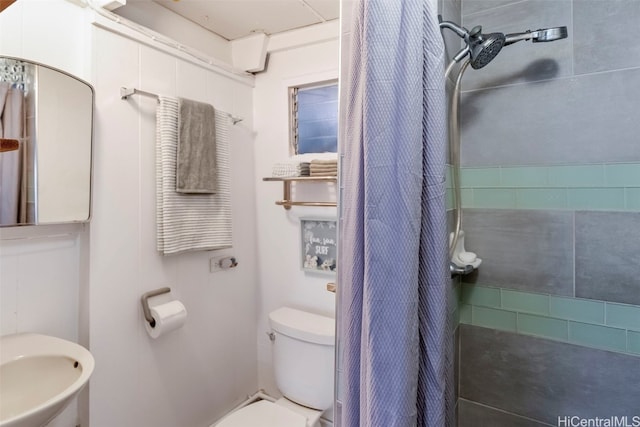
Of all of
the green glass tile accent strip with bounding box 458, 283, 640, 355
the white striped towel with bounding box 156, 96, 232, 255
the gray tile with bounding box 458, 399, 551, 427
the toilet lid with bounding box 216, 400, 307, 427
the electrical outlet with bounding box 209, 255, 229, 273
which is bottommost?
the toilet lid with bounding box 216, 400, 307, 427

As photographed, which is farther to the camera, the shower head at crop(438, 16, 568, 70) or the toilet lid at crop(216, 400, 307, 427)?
the toilet lid at crop(216, 400, 307, 427)

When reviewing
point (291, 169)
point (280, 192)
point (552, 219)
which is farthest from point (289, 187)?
point (552, 219)

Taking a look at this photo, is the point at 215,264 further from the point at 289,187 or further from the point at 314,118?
the point at 314,118

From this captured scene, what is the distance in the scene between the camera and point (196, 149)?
5.42 ft

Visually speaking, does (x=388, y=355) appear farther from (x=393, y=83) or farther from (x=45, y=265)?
(x=45, y=265)

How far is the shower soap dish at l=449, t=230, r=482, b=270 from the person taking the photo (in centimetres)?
131

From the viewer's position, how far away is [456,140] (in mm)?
1320

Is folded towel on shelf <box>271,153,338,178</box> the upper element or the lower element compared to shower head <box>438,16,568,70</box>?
lower

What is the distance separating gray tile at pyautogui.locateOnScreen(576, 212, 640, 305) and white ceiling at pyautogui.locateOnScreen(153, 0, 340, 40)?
61.1 inches

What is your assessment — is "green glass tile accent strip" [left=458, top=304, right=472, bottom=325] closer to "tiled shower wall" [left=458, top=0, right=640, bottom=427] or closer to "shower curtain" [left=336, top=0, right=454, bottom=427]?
"tiled shower wall" [left=458, top=0, right=640, bottom=427]

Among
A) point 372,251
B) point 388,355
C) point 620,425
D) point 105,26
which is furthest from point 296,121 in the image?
point 620,425

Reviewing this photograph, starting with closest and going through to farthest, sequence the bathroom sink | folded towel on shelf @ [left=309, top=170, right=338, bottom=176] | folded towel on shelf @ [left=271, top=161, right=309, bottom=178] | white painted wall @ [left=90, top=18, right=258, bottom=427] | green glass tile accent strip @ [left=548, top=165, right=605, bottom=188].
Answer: the bathroom sink
green glass tile accent strip @ [left=548, top=165, right=605, bottom=188]
white painted wall @ [left=90, top=18, right=258, bottom=427]
folded towel on shelf @ [left=309, top=170, right=338, bottom=176]
folded towel on shelf @ [left=271, top=161, right=309, bottom=178]

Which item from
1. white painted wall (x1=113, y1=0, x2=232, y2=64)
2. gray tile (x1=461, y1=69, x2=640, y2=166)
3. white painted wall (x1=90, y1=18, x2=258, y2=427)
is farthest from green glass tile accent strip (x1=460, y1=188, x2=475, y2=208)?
white painted wall (x1=113, y1=0, x2=232, y2=64)

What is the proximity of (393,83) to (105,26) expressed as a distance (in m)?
1.29
